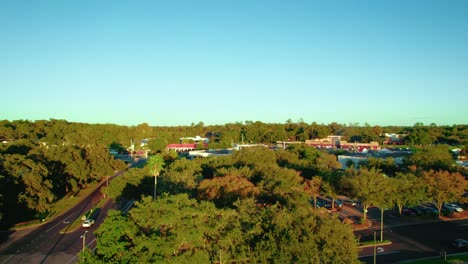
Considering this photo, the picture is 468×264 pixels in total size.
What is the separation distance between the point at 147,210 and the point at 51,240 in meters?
14.5

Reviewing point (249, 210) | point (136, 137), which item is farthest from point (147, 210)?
point (136, 137)

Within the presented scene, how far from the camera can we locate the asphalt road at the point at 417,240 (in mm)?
27011

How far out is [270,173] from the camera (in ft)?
127

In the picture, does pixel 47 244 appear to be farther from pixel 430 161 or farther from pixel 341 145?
pixel 341 145

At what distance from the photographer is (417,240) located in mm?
30703

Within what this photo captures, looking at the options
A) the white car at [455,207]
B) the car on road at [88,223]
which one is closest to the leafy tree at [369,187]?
the white car at [455,207]

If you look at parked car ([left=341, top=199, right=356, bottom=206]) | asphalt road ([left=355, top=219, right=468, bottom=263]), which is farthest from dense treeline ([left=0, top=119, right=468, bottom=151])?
asphalt road ([left=355, top=219, right=468, bottom=263])

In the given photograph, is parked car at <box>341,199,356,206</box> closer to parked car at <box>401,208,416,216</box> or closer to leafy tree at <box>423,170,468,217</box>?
parked car at <box>401,208,416,216</box>

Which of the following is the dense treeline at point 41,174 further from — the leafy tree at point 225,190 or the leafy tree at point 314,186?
the leafy tree at point 314,186

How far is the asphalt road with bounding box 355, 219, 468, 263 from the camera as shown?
27.0 meters

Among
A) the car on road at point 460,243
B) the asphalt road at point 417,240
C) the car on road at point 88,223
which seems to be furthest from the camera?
the car on road at point 88,223

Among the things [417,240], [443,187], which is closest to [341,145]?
[443,187]

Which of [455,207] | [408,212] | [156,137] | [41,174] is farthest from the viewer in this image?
[156,137]

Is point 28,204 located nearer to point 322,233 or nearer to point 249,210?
point 249,210
